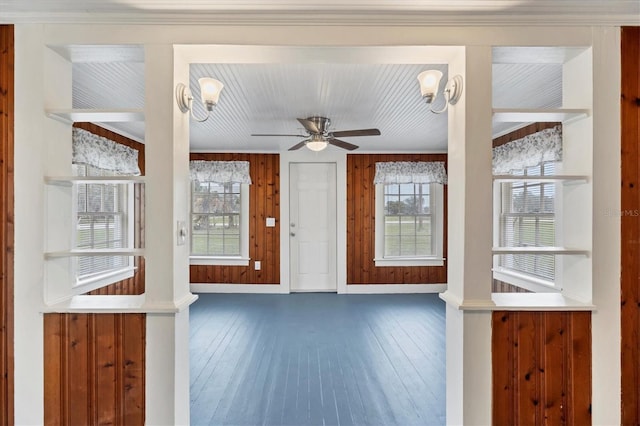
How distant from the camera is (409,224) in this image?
532 centimetres

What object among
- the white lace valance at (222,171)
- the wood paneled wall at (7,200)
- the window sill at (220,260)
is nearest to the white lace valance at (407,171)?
the white lace valance at (222,171)

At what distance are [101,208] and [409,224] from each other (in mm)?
4164

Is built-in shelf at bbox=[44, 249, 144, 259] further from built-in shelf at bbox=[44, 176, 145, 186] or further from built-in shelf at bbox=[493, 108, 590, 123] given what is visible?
built-in shelf at bbox=[493, 108, 590, 123]

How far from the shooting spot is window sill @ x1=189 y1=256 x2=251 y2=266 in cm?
521

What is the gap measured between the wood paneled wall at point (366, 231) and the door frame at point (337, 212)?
0.28ft

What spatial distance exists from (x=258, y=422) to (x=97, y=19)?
7.61 ft

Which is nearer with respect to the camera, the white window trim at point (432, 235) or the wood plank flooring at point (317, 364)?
the wood plank flooring at point (317, 364)

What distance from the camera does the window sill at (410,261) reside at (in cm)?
523

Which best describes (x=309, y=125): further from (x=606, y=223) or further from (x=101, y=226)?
(x=101, y=226)

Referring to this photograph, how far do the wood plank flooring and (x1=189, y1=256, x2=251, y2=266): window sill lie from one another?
32.3 inches

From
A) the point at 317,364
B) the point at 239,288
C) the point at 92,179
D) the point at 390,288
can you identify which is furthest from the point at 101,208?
the point at 390,288

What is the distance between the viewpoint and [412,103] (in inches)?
117

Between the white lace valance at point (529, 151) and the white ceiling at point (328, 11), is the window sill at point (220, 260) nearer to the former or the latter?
the white lace valance at point (529, 151)

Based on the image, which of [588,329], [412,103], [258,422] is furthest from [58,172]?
[588,329]
